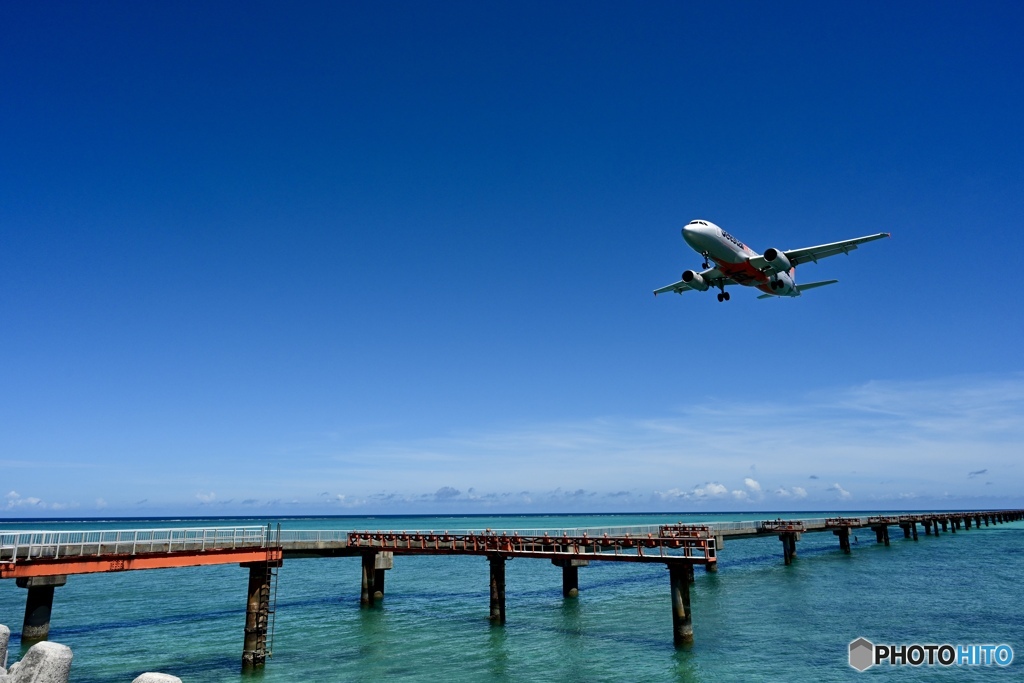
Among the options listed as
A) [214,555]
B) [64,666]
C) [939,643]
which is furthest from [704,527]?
[64,666]

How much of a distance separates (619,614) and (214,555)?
925 inches

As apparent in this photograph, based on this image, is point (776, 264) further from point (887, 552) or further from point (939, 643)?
point (887, 552)

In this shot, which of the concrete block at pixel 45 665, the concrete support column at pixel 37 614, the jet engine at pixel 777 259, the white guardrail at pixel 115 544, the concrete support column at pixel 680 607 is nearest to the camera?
the concrete block at pixel 45 665

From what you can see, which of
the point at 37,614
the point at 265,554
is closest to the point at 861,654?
the point at 265,554

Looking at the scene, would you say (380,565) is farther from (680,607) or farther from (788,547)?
(788,547)

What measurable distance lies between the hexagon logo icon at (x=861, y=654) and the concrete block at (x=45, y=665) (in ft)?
91.3

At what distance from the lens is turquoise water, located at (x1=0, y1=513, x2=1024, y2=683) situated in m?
27.9

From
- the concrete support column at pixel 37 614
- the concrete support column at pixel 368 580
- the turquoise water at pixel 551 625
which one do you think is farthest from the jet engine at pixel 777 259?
the concrete support column at pixel 37 614

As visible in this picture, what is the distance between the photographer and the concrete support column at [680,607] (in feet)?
100

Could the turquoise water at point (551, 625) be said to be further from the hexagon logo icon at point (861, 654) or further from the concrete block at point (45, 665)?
the concrete block at point (45, 665)

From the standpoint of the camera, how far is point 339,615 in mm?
42156

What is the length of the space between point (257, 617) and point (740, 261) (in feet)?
103

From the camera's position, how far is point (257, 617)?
29.5 meters

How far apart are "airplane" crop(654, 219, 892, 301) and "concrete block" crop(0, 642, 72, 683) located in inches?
1304
